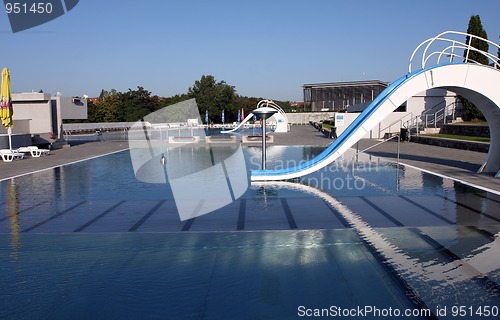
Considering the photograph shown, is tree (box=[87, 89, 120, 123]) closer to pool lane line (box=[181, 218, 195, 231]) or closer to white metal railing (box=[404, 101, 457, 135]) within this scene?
white metal railing (box=[404, 101, 457, 135])

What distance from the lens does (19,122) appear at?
97.8 feet

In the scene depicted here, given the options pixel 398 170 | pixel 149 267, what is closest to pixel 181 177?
pixel 398 170

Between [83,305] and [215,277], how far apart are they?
1.76 metres

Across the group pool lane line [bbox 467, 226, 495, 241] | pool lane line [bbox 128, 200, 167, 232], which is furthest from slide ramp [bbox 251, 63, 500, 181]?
pool lane line [bbox 128, 200, 167, 232]

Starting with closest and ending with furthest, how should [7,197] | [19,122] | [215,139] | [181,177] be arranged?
[7,197], [181,177], [19,122], [215,139]

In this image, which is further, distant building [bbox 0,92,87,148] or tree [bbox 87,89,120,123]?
tree [bbox 87,89,120,123]

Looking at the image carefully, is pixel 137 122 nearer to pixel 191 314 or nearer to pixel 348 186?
pixel 348 186

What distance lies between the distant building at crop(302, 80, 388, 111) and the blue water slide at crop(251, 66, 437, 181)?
88.9m

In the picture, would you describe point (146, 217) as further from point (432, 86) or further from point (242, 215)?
point (432, 86)

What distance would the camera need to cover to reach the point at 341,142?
13.8m

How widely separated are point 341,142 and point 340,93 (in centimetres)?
10186

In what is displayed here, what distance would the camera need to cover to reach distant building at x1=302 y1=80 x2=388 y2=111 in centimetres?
10397

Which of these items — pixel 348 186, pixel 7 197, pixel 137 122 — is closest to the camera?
pixel 7 197

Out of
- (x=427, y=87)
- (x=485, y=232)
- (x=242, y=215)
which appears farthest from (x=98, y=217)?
(x=427, y=87)
